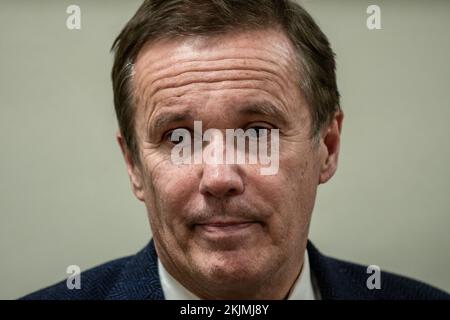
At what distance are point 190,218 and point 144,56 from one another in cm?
38

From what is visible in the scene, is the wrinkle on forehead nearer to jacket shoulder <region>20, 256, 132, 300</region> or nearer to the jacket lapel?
the jacket lapel

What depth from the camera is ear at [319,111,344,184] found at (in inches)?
51.9

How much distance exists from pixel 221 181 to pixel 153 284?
14.9 inches

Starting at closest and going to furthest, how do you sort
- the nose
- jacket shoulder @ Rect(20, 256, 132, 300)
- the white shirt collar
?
the nose
the white shirt collar
jacket shoulder @ Rect(20, 256, 132, 300)

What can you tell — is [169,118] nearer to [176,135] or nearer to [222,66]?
[176,135]

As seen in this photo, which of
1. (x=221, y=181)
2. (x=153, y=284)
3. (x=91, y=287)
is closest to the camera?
(x=221, y=181)

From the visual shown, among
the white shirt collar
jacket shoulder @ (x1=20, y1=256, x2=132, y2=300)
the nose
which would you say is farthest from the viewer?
jacket shoulder @ (x1=20, y1=256, x2=132, y2=300)

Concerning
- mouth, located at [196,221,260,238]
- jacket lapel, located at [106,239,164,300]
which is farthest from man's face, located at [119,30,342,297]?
jacket lapel, located at [106,239,164,300]

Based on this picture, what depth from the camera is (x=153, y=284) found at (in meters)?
1.30

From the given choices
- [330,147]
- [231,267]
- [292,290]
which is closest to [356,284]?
→ [292,290]

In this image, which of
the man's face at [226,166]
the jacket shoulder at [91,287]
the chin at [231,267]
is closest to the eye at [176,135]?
the man's face at [226,166]

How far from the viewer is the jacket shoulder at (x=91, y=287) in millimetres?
1389
